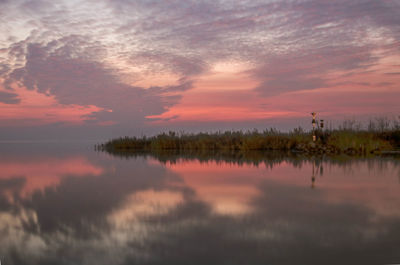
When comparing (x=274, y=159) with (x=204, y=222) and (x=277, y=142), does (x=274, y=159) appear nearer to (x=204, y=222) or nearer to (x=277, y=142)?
(x=277, y=142)

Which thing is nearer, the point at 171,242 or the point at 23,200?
the point at 171,242

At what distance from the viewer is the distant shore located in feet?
56.3

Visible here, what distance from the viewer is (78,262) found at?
10.5ft

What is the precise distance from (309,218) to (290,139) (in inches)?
638

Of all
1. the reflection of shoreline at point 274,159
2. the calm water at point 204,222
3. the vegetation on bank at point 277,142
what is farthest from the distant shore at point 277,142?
the calm water at point 204,222

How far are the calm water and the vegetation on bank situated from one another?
967cm

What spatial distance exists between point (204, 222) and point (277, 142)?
16.9 meters

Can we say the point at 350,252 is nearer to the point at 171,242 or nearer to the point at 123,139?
the point at 171,242

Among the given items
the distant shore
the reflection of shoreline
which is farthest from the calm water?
the distant shore

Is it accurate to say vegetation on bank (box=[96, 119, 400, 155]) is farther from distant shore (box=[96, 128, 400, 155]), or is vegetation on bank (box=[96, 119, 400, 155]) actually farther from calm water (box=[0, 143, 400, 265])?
calm water (box=[0, 143, 400, 265])

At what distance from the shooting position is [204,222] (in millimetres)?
4391

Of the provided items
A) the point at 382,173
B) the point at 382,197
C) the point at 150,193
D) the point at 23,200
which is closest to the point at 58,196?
the point at 23,200

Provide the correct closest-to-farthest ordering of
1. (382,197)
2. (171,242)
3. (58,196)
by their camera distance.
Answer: (171,242), (382,197), (58,196)

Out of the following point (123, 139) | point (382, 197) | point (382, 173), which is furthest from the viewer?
point (123, 139)
